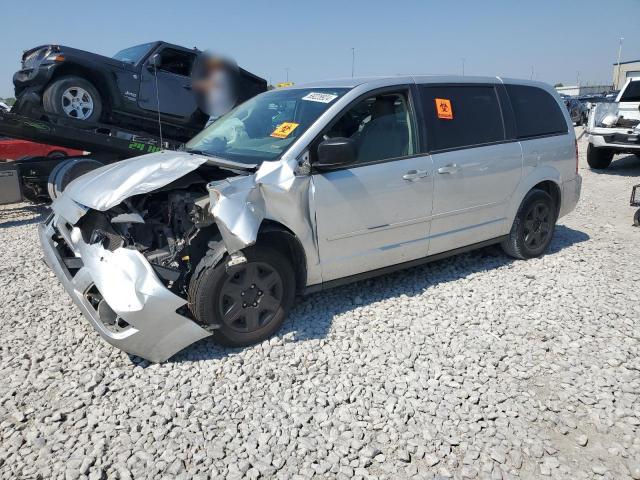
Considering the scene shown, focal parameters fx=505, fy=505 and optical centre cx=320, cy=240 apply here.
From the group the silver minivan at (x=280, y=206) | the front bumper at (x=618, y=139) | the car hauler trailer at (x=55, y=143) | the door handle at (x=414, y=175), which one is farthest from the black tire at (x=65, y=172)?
the front bumper at (x=618, y=139)

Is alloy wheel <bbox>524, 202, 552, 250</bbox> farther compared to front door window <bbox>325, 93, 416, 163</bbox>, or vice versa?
alloy wheel <bbox>524, 202, 552, 250</bbox>

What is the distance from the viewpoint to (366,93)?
13.1 feet

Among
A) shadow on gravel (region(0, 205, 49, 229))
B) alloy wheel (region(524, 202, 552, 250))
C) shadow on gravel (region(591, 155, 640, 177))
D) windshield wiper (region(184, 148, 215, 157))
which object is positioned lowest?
shadow on gravel (region(0, 205, 49, 229))

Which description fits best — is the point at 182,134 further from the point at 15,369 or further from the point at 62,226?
the point at 15,369

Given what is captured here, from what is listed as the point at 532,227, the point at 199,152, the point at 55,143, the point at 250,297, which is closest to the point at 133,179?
the point at 199,152

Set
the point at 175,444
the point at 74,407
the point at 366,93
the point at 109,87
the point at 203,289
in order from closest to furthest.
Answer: the point at 175,444, the point at 74,407, the point at 203,289, the point at 366,93, the point at 109,87

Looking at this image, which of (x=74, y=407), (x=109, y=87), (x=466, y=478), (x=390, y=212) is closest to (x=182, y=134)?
(x=109, y=87)

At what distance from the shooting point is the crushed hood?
11.2 feet

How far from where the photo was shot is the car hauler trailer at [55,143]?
276 inches

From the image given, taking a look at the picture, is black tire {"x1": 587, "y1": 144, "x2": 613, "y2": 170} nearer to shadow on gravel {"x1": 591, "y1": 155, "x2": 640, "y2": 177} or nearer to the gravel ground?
shadow on gravel {"x1": 591, "y1": 155, "x2": 640, "y2": 177}

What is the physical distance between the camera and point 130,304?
121 inches

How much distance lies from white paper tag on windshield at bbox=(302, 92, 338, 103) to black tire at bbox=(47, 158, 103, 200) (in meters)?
4.62

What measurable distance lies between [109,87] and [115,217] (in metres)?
5.79

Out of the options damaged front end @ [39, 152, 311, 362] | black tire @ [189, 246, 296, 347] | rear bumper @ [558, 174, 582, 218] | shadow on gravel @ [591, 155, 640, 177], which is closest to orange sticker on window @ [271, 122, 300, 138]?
damaged front end @ [39, 152, 311, 362]
